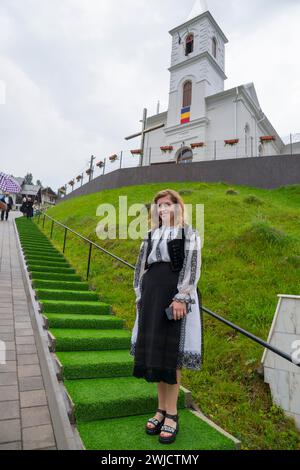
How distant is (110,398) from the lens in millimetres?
2684

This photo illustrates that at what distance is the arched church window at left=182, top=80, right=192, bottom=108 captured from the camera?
2119 cm

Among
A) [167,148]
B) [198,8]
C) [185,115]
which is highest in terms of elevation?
[198,8]

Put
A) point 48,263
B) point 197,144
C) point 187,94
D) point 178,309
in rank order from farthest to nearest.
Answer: point 187,94, point 197,144, point 48,263, point 178,309

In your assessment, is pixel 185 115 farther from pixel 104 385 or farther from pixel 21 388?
pixel 21 388

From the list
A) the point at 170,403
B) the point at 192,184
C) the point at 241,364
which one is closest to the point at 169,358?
the point at 170,403

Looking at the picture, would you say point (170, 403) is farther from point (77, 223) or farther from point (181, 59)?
point (181, 59)

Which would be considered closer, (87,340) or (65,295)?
(87,340)

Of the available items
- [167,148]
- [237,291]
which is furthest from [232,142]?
[237,291]

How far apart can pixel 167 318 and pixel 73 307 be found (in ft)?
10.3

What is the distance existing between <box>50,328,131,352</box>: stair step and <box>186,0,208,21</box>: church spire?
25.0 metres

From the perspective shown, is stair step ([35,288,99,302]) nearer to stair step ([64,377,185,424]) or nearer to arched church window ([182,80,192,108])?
stair step ([64,377,185,424])

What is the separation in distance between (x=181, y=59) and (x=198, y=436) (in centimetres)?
2457

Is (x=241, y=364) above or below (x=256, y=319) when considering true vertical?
below

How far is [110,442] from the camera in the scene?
7.34ft
